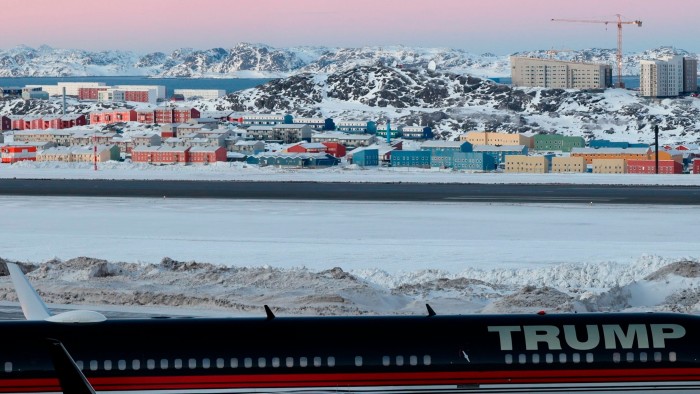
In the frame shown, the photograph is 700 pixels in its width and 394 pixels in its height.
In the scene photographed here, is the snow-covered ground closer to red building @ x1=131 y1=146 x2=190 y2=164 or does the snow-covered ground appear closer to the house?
red building @ x1=131 y1=146 x2=190 y2=164

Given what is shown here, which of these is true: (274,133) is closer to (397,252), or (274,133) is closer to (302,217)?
(302,217)

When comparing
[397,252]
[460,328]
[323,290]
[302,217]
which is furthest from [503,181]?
[460,328]

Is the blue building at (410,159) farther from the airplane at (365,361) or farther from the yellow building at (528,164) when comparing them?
the airplane at (365,361)

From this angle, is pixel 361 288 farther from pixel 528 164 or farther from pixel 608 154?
pixel 608 154

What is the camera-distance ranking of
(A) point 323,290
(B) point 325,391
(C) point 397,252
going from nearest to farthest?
1. (B) point 325,391
2. (A) point 323,290
3. (C) point 397,252

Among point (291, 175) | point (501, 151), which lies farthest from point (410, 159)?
point (291, 175)

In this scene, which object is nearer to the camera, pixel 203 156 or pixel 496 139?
pixel 203 156

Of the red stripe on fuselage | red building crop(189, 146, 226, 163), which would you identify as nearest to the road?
red building crop(189, 146, 226, 163)
